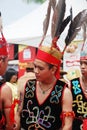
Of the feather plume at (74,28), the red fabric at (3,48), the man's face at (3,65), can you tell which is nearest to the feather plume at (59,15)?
the feather plume at (74,28)

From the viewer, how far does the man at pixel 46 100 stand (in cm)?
328

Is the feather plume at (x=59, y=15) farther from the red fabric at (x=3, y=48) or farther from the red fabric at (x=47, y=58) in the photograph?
the red fabric at (x=3, y=48)

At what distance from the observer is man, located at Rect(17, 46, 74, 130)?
3.28 m

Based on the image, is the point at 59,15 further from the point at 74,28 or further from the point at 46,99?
the point at 46,99

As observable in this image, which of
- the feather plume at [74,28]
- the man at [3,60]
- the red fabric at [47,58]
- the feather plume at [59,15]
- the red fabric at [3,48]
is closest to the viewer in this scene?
the man at [3,60]

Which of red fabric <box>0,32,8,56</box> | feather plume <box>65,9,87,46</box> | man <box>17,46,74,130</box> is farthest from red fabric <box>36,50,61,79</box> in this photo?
feather plume <box>65,9,87,46</box>

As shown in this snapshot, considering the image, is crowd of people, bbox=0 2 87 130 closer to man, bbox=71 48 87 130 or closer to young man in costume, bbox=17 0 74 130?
young man in costume, bbox=17 0 74 130

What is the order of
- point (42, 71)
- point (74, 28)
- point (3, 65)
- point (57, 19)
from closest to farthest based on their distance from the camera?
point (3, 65) < point (42, 71) < point (57, 19) < point (74, 28)

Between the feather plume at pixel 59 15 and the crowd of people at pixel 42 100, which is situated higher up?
the feather plume at pixel 59 15

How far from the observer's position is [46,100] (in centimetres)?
337

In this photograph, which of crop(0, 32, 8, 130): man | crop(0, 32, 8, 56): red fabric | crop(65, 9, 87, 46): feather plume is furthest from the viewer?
crop(65, 9, 87, 46): feather plume

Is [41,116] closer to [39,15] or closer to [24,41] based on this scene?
[24,41]

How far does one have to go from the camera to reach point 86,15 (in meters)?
3.99

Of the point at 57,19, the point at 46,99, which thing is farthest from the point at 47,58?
the point at 57,19
